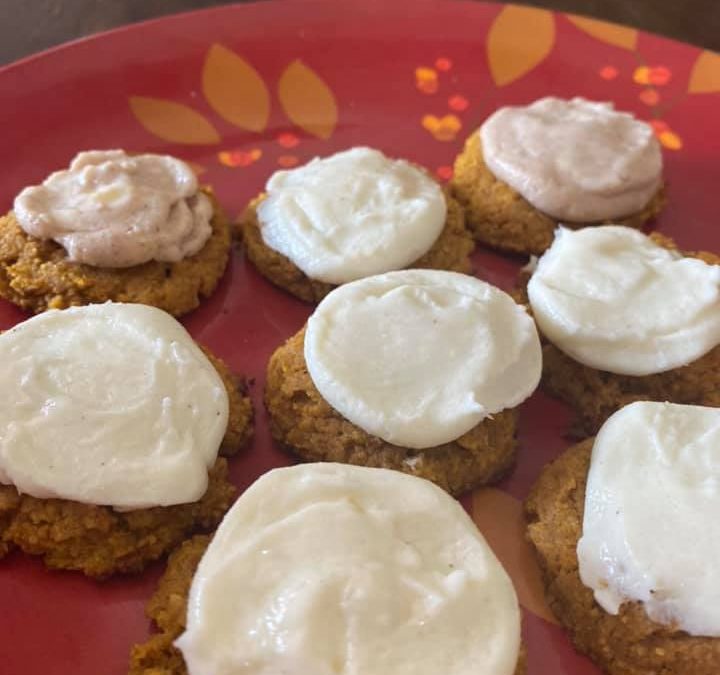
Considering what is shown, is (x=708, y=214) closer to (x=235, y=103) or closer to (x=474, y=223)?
(x=474, y=223)

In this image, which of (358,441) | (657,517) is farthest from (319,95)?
(657,517)

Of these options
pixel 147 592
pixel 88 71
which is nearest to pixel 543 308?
pixel 147 592

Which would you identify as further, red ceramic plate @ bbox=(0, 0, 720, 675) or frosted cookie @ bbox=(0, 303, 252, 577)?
red ceramic plate @ bbox=(0, 0, 720, 675)

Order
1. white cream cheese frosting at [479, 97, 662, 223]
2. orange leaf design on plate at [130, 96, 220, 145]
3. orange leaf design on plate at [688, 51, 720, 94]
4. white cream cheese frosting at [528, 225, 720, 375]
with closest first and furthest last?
white cream cheese frosting at [528, 225, 720, 375], white cream cheese frosting at [479, 97, 662, 223], orange leaf design on plate at [130, 96, 220, 145], orange leaf design on plate at [688, 51, 720, 94]

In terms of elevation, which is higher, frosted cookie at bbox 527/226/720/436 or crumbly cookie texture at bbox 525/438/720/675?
frosted cookie at bbox 527/226/720/436

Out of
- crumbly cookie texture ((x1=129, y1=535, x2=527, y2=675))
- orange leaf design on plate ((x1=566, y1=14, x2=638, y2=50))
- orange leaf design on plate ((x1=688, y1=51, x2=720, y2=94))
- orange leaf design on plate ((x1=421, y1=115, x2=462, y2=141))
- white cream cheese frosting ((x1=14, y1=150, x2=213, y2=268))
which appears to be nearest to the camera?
crumbly cookie texture ((x1=129, y1=535, x2=527, y2=675))

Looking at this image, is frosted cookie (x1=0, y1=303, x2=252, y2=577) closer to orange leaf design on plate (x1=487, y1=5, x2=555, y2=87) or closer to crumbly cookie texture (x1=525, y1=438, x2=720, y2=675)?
crumbly cookie texture (x1=525, y1=438, x2=720, y2=675)

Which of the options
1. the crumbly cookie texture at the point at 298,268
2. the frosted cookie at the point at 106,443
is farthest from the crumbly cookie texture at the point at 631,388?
the frosted cookie at the point at 106,443

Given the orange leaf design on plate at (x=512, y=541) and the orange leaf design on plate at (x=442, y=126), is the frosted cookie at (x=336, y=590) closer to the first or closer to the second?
the orange leaf design on plate at (x=512, y=541)

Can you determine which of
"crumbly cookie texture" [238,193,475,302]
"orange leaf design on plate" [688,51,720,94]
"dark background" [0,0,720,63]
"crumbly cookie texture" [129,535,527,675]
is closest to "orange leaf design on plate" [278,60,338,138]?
"crumbly cookie texture" [238,193,475,302]
